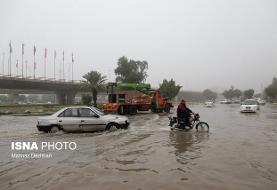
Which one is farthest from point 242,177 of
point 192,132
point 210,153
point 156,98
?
point 156,98

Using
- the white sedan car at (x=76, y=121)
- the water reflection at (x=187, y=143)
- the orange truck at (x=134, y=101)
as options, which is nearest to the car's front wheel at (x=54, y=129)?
the white sedan car at (x=76, y=121)

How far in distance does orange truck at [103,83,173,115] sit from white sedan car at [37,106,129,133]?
609 inches

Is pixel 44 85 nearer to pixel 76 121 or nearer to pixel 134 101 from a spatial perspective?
pixel 134 101

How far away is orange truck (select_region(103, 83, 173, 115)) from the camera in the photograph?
32094mm

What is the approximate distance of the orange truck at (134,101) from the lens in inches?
1264

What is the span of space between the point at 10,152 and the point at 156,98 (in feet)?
83.2

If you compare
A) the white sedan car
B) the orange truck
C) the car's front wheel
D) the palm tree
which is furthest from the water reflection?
the palm tree

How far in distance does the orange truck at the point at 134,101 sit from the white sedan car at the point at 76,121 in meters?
15.5

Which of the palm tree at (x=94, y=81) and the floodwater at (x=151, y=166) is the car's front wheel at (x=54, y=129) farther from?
the palm tree at (x=94, y=81)

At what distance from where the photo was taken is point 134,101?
33344 mm

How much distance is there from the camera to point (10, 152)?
1072 cm

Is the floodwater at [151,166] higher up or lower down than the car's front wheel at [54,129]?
lower down

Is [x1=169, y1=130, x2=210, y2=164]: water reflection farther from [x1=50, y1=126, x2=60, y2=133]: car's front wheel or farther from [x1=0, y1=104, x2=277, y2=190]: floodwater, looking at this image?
[x1=50, y1=126, x2=60, y2=133]: car's front wheel

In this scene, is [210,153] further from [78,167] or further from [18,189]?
[18,189]
